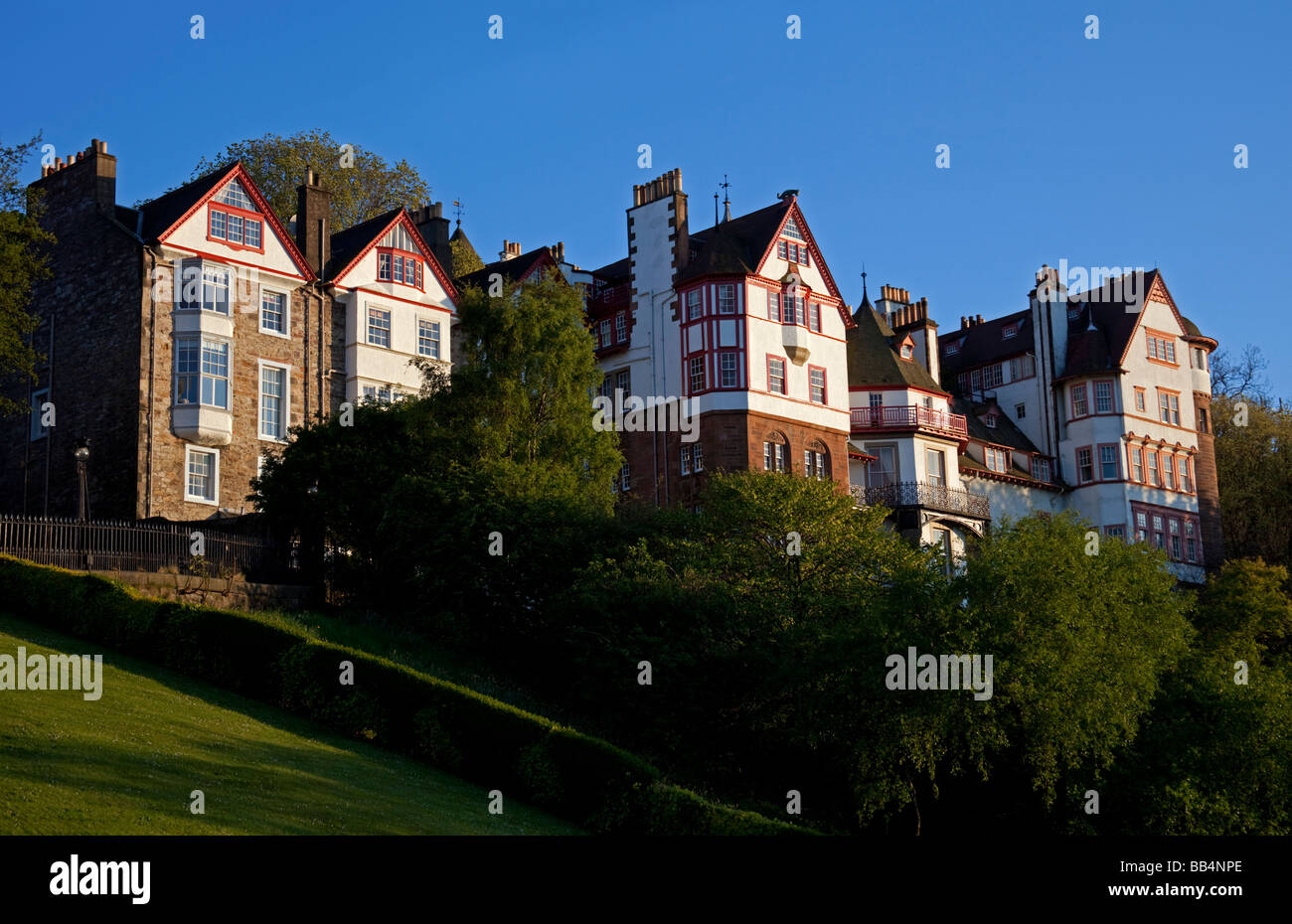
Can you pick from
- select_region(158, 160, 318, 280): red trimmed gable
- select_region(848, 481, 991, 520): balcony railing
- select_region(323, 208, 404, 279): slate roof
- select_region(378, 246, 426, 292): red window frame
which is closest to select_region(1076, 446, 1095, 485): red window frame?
select_region(848, 481, 991, 520): balcony railing

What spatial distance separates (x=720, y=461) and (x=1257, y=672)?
21587mm

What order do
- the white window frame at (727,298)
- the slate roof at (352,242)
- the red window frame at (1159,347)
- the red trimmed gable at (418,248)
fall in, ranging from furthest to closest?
1. the red window frame at (1159,347)
2. the white window frame at (727,298)
3. the slate roof at (352,242)
4. the red trimmed gable at (418,248)

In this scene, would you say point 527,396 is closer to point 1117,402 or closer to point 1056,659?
point 1056,659

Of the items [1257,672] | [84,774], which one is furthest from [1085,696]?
[84,774]

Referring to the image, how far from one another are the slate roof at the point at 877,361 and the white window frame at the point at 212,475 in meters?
29.0

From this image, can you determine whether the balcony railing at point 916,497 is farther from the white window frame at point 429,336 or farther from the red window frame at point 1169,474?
the white window frame at point 429,336

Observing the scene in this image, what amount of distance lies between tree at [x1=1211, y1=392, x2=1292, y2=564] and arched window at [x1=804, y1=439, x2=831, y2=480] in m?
29.1

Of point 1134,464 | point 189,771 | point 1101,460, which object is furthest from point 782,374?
point 189,771

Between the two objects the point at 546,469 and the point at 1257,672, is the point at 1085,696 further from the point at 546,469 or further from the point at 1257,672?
the point at 546,469

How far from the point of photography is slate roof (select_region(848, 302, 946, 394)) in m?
66.7

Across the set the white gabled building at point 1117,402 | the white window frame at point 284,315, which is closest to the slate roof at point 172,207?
the white window frame at point 284,315

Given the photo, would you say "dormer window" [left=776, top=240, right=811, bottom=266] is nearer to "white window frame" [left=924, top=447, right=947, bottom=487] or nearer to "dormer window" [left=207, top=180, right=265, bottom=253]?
"white window frame" [left=924, top=447, right=947, bottom=487]

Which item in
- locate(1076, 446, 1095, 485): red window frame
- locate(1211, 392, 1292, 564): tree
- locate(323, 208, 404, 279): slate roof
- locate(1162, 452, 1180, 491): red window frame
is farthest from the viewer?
locate(1211, 392, 1292, 564): tree

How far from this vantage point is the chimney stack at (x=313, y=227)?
2234 inches
